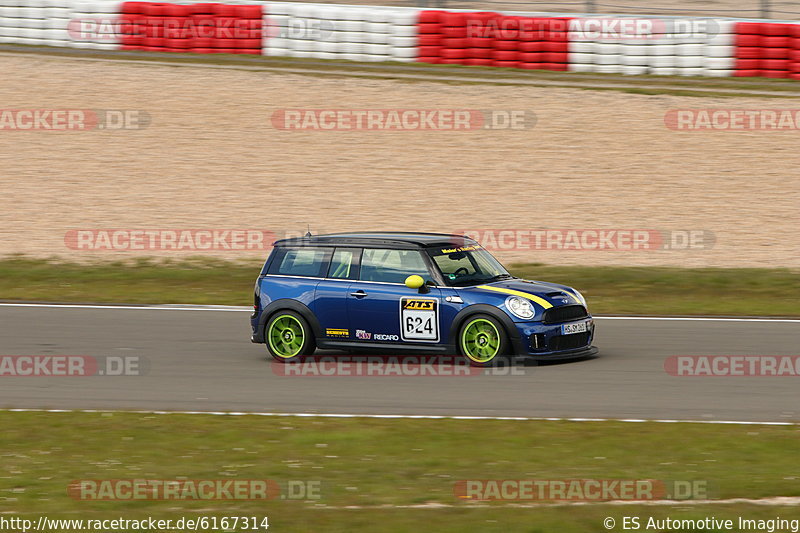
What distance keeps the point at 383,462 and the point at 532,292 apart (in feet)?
13.4

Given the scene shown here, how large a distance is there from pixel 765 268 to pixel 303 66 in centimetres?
1392

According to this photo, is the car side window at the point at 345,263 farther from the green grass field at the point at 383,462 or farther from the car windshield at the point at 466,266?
the green grass field at the point at 383,462

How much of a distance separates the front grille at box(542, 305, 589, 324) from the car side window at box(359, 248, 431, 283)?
52.7 inches

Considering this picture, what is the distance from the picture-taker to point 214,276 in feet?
61.8

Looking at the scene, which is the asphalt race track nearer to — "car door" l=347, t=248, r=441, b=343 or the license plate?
the license plate

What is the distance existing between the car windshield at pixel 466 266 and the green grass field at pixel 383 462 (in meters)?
2.78

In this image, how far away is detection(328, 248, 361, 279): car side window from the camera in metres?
12.5

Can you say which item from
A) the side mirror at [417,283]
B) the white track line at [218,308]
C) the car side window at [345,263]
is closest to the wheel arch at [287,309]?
the car side window at [345,263]

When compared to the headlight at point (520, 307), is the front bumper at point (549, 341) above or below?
below

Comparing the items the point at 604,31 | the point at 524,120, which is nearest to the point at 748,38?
the point at 604,31

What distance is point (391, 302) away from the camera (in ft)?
39.7

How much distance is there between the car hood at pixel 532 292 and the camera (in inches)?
468

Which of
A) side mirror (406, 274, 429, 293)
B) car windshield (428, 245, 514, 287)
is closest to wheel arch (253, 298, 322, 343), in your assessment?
side mirror (406, 274, 429, 293)

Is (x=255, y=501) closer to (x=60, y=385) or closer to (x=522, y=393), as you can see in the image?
(x=522, y=393)
